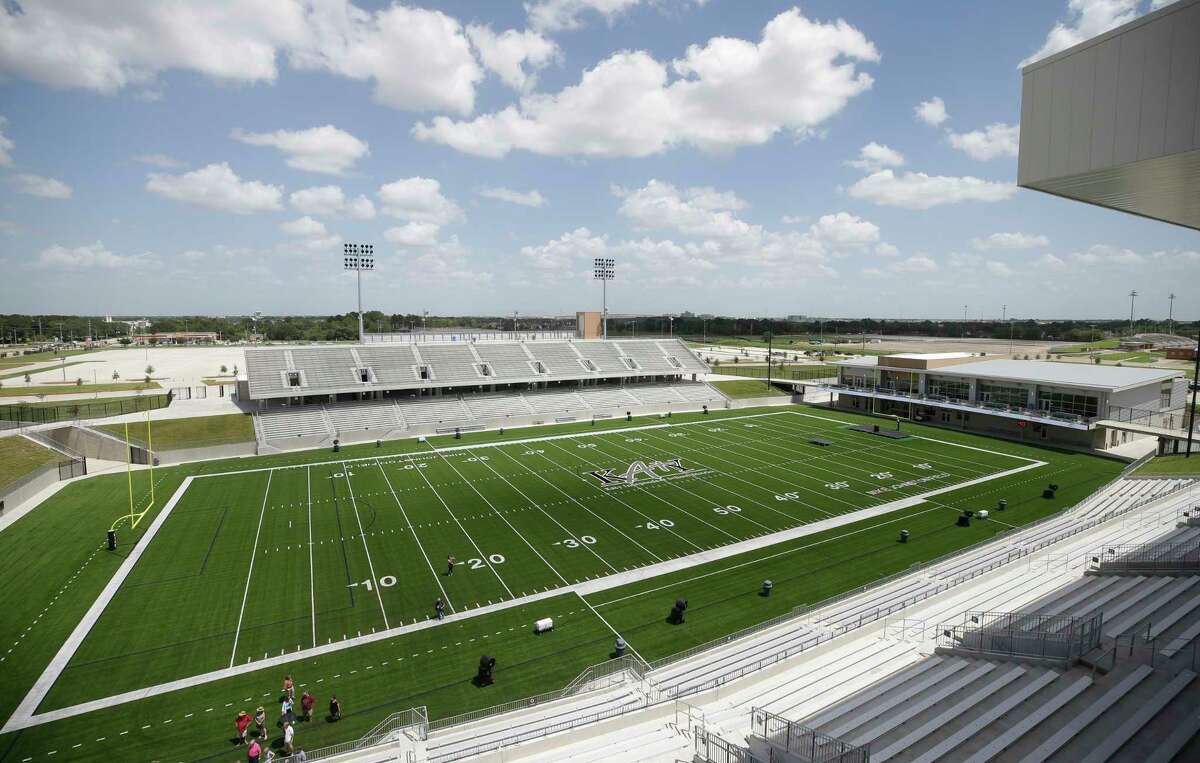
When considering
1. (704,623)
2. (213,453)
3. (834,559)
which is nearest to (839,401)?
(834,559)

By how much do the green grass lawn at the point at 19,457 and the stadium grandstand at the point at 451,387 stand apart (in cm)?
1018

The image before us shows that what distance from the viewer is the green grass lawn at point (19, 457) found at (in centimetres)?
2799

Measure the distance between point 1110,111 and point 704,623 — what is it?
15.4 meters

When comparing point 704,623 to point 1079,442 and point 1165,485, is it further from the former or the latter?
point 1079,442

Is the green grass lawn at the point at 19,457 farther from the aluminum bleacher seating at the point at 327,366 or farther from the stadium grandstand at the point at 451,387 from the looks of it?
the aluminum bleacher seating at the point at 327,366

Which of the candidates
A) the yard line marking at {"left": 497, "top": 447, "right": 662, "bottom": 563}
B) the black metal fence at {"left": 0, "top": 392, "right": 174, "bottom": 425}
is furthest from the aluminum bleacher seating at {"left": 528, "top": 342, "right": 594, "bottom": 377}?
the black metal fence at {"left": 0, "top": 392, "right": 174, "bottom": 425}

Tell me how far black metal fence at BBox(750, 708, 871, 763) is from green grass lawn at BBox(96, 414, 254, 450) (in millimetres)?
37630

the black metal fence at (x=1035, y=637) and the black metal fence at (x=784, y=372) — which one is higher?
the black metal fence at (x=784, y=372)

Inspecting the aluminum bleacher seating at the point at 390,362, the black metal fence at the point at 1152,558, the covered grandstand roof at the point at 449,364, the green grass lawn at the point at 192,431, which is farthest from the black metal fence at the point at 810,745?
the aluminum bleacher seating at the point at 390,362

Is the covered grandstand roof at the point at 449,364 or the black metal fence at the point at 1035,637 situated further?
the covered grandstand roof at the point at 449,364

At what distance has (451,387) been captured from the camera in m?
50.3

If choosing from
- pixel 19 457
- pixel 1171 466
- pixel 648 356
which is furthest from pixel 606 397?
pixel 19 457

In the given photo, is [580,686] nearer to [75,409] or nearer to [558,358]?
[75,409]

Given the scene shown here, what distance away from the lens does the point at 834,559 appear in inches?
851
